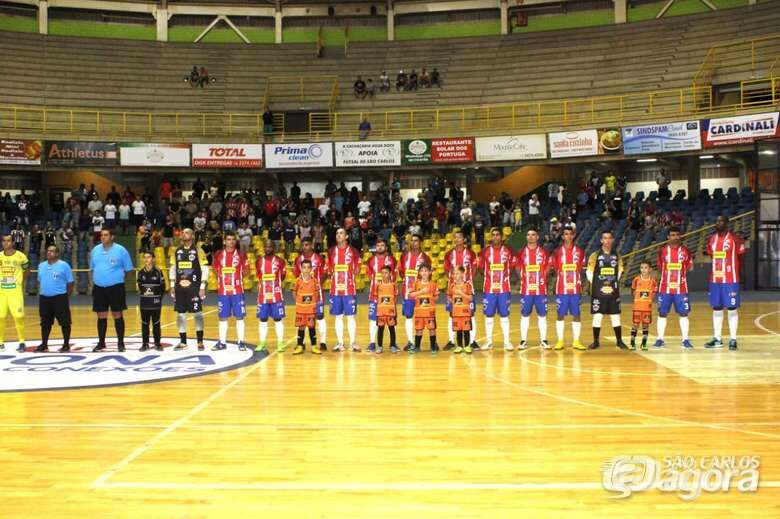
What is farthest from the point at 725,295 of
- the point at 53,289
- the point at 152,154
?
the point at 152,154

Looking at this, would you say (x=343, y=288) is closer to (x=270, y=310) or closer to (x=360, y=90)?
(x=270, y=310)

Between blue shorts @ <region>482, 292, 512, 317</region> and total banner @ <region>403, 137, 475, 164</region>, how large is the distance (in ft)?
64.2

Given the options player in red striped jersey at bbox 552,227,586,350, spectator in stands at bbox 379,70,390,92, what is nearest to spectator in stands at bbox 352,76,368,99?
spectator in stands at bbox 379,70,390,92

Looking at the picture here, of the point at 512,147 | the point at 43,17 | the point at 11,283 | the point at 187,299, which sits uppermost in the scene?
→ the point at 43,17

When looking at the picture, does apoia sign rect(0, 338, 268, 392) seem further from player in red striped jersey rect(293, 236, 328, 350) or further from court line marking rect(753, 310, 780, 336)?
court line marking rect(753, 310, 780, 336)

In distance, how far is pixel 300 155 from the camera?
35344mm

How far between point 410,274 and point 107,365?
5.40 m

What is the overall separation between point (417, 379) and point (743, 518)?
256 inches

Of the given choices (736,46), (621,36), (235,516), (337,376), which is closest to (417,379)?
(337,376)

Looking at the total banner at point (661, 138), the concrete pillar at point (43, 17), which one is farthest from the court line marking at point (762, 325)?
the concrete pillar at point (43, 17)

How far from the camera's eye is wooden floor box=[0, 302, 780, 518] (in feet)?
20.7

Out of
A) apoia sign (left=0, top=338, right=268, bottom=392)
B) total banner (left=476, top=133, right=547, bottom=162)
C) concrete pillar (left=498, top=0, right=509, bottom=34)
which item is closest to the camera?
apoia sign (left=0, top=338, right=268, bottom=392)

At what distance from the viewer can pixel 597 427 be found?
28.5 ft

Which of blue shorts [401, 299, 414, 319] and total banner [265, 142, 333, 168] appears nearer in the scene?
blue shorts [401, 299, 414, 319]
